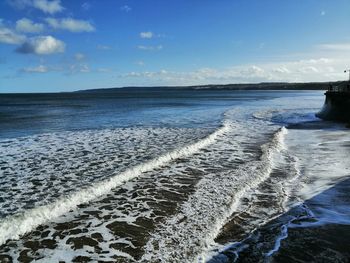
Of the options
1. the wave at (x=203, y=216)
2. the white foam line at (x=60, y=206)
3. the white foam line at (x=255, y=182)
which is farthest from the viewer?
the white foam line at (x=60, y=206)

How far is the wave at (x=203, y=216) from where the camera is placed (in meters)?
6.85

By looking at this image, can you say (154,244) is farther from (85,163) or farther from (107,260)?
(85,163)

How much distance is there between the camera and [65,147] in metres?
17.6

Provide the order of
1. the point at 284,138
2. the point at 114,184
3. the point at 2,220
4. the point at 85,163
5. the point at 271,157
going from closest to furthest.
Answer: the point at 2,220 < the point at 114,184 < the point at 85,163 < the point at 271,157 < the point at 284,138

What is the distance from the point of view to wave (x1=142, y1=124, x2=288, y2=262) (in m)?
6.85

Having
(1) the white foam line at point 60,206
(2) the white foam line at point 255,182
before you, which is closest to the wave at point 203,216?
(2) the white foam line at point 255,182

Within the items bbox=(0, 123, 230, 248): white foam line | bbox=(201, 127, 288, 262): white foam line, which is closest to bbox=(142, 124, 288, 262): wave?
bbox=(201, 127, 288, 262): white foam line

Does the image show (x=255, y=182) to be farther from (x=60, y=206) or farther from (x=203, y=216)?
(x=60, y=206)

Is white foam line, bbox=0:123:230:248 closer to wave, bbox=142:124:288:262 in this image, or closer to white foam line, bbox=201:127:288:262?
wave, bbox=142:124:288:262

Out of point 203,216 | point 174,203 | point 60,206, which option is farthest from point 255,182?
point 60,206

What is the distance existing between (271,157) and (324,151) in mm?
3058

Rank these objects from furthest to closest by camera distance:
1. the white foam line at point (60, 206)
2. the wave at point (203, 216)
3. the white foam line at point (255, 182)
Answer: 1. the white foam line at point (60, 206)
2. the white foam line at point (255, 182)
3. the wave at point (203, 216)

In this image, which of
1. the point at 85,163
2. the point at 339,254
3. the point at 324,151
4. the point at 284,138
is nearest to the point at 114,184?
the point at 85,163

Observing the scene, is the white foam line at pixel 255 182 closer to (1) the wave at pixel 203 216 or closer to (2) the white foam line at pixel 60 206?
(1) the wave at pixel 203 216
